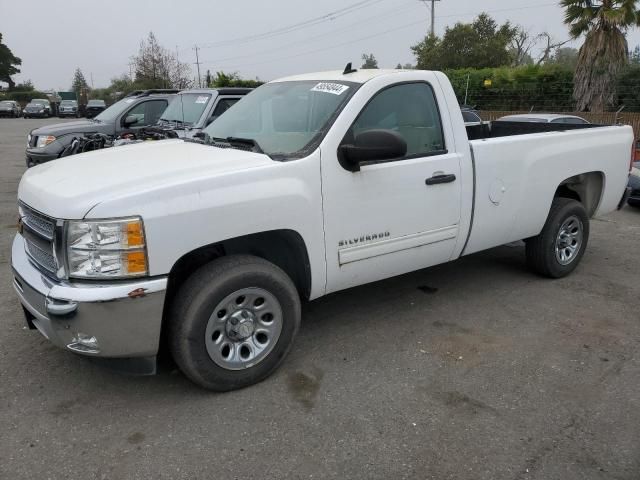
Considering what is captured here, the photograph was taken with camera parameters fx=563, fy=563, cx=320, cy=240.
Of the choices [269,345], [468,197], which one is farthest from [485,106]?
[269,345]

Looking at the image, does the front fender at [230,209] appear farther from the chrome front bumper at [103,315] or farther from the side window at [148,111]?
the side window at [148,111]

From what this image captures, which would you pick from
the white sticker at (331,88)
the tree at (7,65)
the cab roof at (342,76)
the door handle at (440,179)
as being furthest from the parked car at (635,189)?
the tree at (7,65)

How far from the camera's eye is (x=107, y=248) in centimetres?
288

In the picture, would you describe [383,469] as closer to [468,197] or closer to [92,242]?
[92,242]

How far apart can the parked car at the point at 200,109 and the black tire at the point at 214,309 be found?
5.68 m

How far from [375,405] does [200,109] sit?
683 cm

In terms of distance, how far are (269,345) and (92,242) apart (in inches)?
48.5

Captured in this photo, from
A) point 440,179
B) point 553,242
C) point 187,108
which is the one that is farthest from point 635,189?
point 187,108

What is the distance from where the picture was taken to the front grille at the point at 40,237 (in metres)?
3.11

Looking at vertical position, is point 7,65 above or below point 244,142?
above

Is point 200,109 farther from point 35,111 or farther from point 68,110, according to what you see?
point 35,111

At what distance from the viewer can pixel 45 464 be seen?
276 cm

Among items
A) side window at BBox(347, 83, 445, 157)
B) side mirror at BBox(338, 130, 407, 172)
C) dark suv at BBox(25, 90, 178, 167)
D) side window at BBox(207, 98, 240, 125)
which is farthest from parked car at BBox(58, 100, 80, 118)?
side mirror at BBox(338, 130, 407, 172)

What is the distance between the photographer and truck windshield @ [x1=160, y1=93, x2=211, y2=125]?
901 cm
